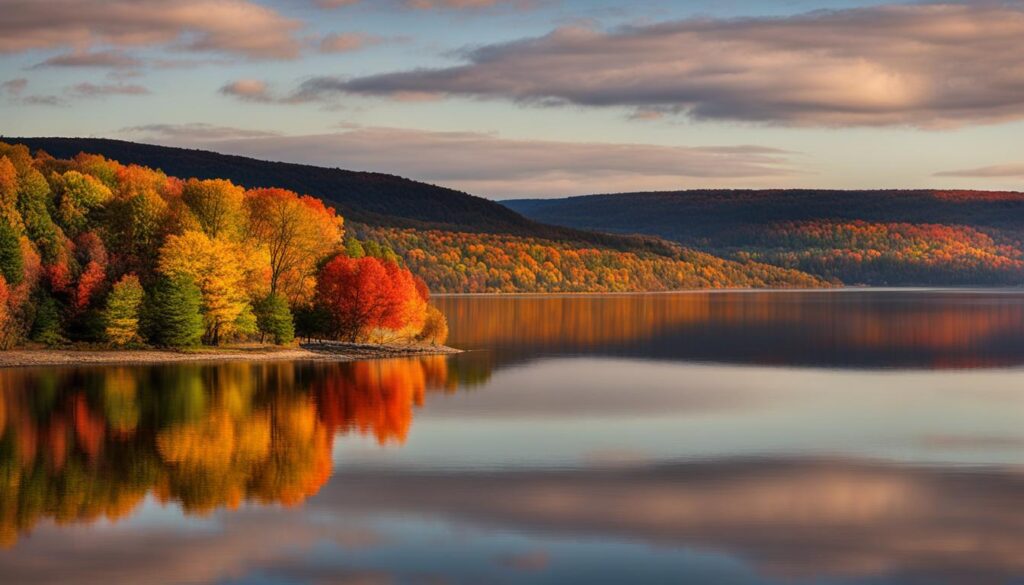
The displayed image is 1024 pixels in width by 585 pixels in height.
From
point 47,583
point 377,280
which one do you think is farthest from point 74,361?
point 47,583

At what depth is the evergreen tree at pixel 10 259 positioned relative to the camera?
7931cm

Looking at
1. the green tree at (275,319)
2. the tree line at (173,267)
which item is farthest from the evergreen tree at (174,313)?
the green tree at (275,319)

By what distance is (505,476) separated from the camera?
4072 centimetres

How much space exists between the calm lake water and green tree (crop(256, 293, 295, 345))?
10.0 m

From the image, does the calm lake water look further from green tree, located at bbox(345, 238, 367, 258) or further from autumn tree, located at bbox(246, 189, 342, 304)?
green tree, located at bbox(345, 238, 367, 258)

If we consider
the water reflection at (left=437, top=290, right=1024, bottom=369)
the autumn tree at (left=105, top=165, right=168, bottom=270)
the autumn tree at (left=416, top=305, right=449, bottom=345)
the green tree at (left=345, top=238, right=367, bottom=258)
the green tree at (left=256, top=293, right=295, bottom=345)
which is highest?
the autumn tree at (left=105, top=165, right=168, bottom=270)

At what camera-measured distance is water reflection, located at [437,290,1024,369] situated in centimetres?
9562

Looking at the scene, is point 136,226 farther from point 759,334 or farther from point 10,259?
point 759,334

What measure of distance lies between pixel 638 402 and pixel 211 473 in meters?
27.1

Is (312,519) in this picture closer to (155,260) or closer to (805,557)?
(805,557)

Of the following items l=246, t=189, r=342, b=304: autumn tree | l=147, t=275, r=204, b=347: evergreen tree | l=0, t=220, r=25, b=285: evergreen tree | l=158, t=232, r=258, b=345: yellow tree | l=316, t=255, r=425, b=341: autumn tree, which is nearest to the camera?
l=0, t=220, r=25, b=285: evergreen tree

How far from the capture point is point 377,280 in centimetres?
9181

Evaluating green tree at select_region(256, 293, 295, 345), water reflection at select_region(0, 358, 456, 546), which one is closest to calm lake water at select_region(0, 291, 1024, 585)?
water reflection at select_region(0, 358, 456, 546)

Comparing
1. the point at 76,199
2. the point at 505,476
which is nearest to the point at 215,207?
the point at 76,199
